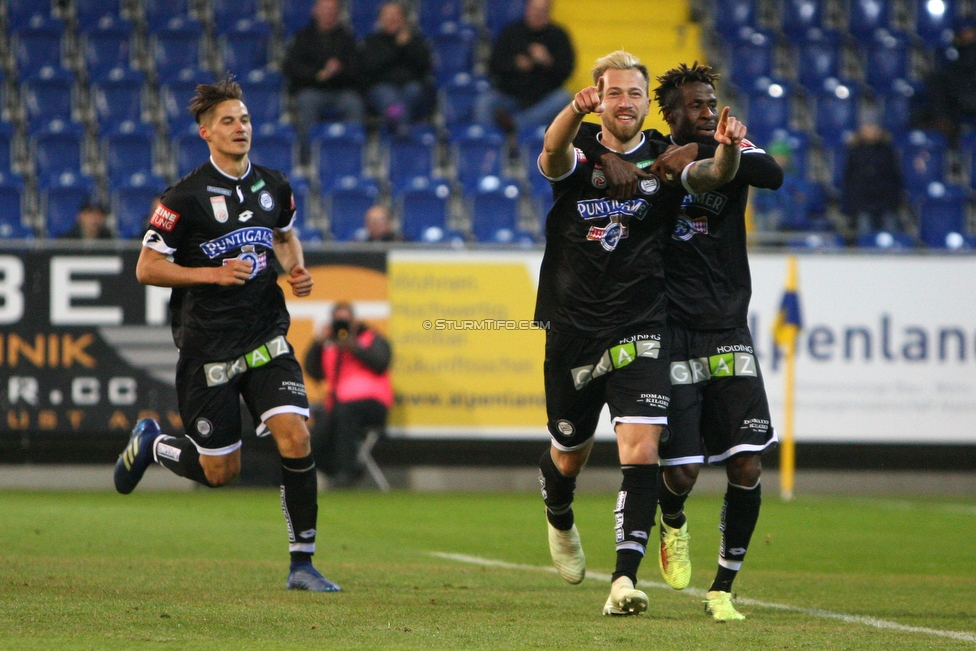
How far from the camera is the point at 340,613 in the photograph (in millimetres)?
5664

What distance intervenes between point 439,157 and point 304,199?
76.3 inches

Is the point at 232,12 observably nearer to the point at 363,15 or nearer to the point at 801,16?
the point at 363,15

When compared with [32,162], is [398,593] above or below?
below

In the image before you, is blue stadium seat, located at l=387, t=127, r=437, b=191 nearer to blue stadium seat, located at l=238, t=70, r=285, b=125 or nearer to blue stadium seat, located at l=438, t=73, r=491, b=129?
blue stadium seat, located at l=438, t=73, r=491, b=129

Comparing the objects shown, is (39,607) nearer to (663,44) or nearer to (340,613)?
(340,613)

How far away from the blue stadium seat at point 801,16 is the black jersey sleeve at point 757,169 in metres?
13.2

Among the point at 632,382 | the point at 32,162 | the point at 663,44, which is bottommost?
the point at 632,382

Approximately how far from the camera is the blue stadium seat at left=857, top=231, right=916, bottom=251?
1520 cm

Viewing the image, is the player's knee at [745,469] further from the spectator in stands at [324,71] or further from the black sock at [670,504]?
the spectator in stands at [324,71]

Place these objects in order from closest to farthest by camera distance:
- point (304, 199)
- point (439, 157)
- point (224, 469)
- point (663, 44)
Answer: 1. point (224, 469)
2. point (304, 199)
3. point (439, 157)
4. point (663, 44)

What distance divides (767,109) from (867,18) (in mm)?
2682

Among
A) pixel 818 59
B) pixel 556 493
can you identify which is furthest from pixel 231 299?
pixel 818 59

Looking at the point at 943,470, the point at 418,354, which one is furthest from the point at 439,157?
the point at 943,470

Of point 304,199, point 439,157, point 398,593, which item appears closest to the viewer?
point 398,593
